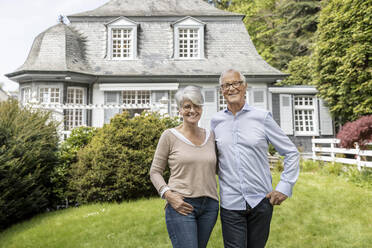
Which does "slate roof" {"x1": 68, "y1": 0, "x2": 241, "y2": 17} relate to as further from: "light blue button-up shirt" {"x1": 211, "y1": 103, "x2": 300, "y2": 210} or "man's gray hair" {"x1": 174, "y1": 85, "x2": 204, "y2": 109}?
"light blue button-up shirt" {"x1": 211, "y1": 103, "x2": 300, "y2": 210}

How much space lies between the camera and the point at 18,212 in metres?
5.14

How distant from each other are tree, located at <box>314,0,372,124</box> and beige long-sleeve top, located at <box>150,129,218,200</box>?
10023 millimetres

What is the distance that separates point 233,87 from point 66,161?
17.2 feet

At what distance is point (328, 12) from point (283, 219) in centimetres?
1063

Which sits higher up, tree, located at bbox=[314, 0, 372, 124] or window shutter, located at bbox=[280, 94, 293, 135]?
tree, located at bbox=[314, 0, 372, 124]

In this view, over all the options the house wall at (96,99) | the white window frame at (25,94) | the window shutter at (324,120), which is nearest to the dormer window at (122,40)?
the house wall at (96,99)

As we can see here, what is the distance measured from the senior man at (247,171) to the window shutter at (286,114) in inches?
462

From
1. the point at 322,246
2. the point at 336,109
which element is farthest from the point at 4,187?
the point at 336,109

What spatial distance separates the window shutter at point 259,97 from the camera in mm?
13078

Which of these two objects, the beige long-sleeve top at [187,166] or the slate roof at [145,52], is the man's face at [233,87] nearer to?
the beige long-sleeve top at [187,166]

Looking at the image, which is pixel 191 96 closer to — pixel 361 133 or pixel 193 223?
pixel 193 223

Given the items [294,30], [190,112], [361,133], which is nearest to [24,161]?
[190,112]

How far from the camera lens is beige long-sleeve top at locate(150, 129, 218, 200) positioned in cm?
194

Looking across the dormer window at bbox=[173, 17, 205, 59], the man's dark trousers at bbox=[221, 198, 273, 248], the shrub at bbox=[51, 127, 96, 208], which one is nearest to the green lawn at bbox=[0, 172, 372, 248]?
the shrub at bbox=[51, 127, 96, 208]
